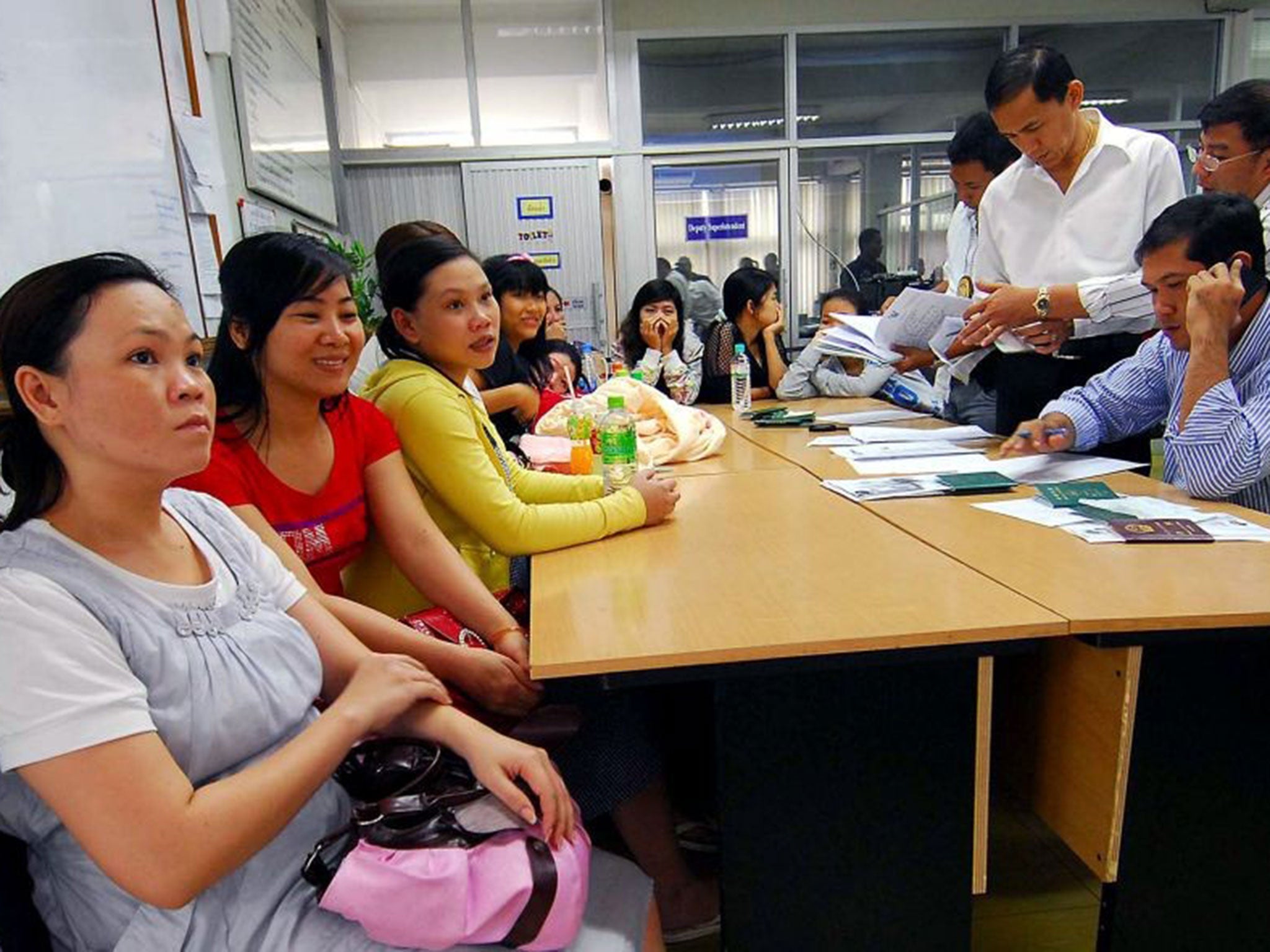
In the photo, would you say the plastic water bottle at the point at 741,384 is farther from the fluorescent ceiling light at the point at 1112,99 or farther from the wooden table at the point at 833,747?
the fluorescent ceiling light at the point at 1112,99

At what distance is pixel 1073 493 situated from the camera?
5.05ft

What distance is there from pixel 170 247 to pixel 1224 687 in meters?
2.91

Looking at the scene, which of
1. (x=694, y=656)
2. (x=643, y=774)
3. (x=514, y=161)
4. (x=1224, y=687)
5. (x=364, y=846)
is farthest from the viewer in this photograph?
(x=514, y=161)

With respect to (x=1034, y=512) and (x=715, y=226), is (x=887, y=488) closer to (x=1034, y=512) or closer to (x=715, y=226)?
(x=1034, y=512)

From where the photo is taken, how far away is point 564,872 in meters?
0.82

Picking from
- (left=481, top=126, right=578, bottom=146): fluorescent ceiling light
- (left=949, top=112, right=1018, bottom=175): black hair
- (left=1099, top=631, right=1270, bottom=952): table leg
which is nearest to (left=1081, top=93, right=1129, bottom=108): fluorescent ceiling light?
(left=481, top=126, right=578, bottom=146): fluorescent ceiling light

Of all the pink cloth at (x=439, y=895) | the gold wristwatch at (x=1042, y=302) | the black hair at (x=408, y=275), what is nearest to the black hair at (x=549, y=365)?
the black hair at (x=408, y=275)

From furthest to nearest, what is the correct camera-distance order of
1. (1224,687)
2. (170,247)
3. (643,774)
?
(170,247) → (643,774) → (1224,687)

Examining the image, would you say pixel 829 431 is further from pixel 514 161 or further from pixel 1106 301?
pixel 514 161

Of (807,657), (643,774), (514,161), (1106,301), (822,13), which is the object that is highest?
(822,13)

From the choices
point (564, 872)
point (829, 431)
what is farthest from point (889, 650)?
point (829, 431)

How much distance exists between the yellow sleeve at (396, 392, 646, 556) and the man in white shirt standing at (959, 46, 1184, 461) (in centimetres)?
118

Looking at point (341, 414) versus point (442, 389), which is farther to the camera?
point (442, 389)

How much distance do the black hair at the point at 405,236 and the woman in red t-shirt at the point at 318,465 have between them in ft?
1.05
